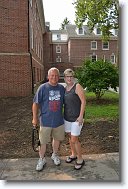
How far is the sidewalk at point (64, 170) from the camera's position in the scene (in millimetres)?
3991

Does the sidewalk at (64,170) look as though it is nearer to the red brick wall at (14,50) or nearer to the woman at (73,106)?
the woman at (73,106)

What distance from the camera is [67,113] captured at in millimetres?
4246

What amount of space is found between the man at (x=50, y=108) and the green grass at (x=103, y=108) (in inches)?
135

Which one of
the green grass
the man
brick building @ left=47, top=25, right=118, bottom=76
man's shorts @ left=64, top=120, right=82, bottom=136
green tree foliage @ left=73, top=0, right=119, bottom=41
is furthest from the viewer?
green tree foliage @ left=73, top=0, right=119, bottom=41

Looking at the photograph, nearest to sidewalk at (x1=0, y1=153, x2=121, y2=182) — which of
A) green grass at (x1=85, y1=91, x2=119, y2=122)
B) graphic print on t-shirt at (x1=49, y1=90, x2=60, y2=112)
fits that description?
graphic print on t-shirt at (x1=49, y1=90, x2=60, y2=112)

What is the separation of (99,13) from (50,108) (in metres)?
9.23

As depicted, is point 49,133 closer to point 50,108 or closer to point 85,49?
point 50,108

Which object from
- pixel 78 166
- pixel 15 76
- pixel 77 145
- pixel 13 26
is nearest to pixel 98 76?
pixel 15 76

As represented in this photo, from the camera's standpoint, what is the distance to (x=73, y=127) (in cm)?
423

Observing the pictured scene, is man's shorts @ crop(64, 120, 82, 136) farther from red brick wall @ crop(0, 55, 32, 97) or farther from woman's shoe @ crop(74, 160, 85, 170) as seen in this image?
red brick wall @ crop(0, 55, 32, 97)

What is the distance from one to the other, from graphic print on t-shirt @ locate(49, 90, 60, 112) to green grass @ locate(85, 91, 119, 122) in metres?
3.62

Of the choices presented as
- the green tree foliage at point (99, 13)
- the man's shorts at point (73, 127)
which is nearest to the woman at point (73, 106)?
the man's shorts at point (73, 127)

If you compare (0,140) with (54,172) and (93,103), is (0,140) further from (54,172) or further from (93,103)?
(93,103)

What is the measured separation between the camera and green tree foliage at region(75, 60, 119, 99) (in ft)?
34.2
